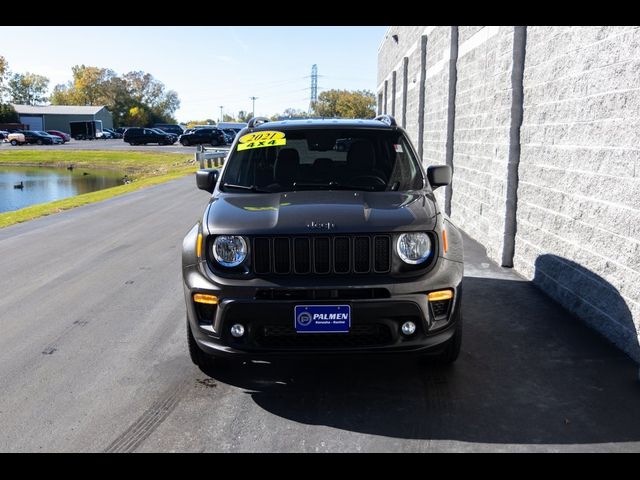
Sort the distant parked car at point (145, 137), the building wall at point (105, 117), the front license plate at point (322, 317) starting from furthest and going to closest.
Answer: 1. the building wall at point (105, 117)
2. the distant parked car at point (145, 137)
3. the front license plate at point (322, 317)

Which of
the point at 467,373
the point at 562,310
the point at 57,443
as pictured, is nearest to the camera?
the point at 57,443

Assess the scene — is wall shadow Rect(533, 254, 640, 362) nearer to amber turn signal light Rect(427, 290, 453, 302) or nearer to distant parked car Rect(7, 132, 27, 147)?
amber turn signal light Rect(427, 290, 453, 302)

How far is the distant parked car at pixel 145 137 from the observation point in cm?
5903

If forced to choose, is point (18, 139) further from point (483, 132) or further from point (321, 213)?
point (321, 213)

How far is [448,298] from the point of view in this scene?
408cm

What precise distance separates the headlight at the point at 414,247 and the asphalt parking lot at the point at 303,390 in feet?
3.19

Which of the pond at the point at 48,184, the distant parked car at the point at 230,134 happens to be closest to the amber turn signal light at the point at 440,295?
the pond at the point at 48,184

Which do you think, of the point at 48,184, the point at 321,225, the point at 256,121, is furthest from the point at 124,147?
the point at 321,225

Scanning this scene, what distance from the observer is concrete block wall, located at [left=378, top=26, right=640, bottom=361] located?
16.2 ft

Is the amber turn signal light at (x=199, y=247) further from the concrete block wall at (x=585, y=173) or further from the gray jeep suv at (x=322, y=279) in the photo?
the concrete block wall at (x=585, y=173)

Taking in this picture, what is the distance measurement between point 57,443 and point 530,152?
5.87 metres
